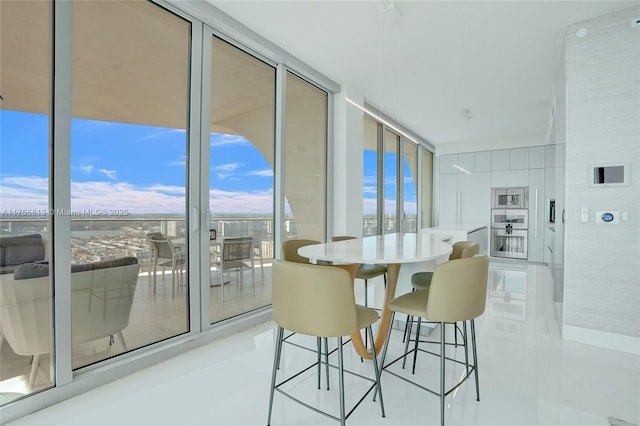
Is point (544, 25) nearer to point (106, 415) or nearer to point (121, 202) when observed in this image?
point (121, 202)

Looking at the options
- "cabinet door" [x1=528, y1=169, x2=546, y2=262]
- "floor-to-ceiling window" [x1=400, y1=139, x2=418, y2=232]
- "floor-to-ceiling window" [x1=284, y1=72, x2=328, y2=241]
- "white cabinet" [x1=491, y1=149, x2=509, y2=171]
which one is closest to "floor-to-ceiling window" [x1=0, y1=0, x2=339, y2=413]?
"floor-to-ceiling window" [x1=284, y1=72, x2=328, y2=241]

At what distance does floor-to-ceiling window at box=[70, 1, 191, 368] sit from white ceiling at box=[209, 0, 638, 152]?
83 centimetres

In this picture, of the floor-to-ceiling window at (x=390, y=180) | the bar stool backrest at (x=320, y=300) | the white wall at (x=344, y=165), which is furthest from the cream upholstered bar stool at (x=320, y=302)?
the floor-to-ceiling window at (x=390, y=180)

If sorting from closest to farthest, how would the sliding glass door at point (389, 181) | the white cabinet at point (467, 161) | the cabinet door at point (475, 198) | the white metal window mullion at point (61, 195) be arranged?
the white metal window mullion at point (61, 195) < the sliding glass door at point (389, 181) < the cabinet door at point (475, 198) < the white cabinet at point (467, 161)

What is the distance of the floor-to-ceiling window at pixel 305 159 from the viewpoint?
4062 mm

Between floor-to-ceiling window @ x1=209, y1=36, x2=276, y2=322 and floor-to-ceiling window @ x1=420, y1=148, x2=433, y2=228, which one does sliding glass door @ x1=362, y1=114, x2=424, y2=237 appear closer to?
floor-to-ceiling window @ x1=420, y1=148, x2=433, y2=228

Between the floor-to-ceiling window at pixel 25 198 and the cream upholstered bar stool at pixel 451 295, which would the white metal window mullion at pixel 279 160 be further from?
the cream upholstered bar stool at pixel 451 295

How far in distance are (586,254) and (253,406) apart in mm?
3116

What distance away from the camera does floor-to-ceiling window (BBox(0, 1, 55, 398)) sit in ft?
6.15

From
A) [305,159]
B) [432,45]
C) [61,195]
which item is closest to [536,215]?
[432,45]

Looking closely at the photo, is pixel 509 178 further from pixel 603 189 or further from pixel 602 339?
pixel 602 339

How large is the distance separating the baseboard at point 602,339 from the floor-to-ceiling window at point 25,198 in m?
4.11

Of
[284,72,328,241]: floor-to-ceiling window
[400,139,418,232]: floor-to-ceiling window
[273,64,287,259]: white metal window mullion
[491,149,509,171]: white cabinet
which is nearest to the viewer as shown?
[273,64,287,259]: white metal window mullion

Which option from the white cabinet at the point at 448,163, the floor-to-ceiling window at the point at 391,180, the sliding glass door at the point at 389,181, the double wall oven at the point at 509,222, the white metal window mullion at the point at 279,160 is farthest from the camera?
the white cabinet at the point at 448,163
